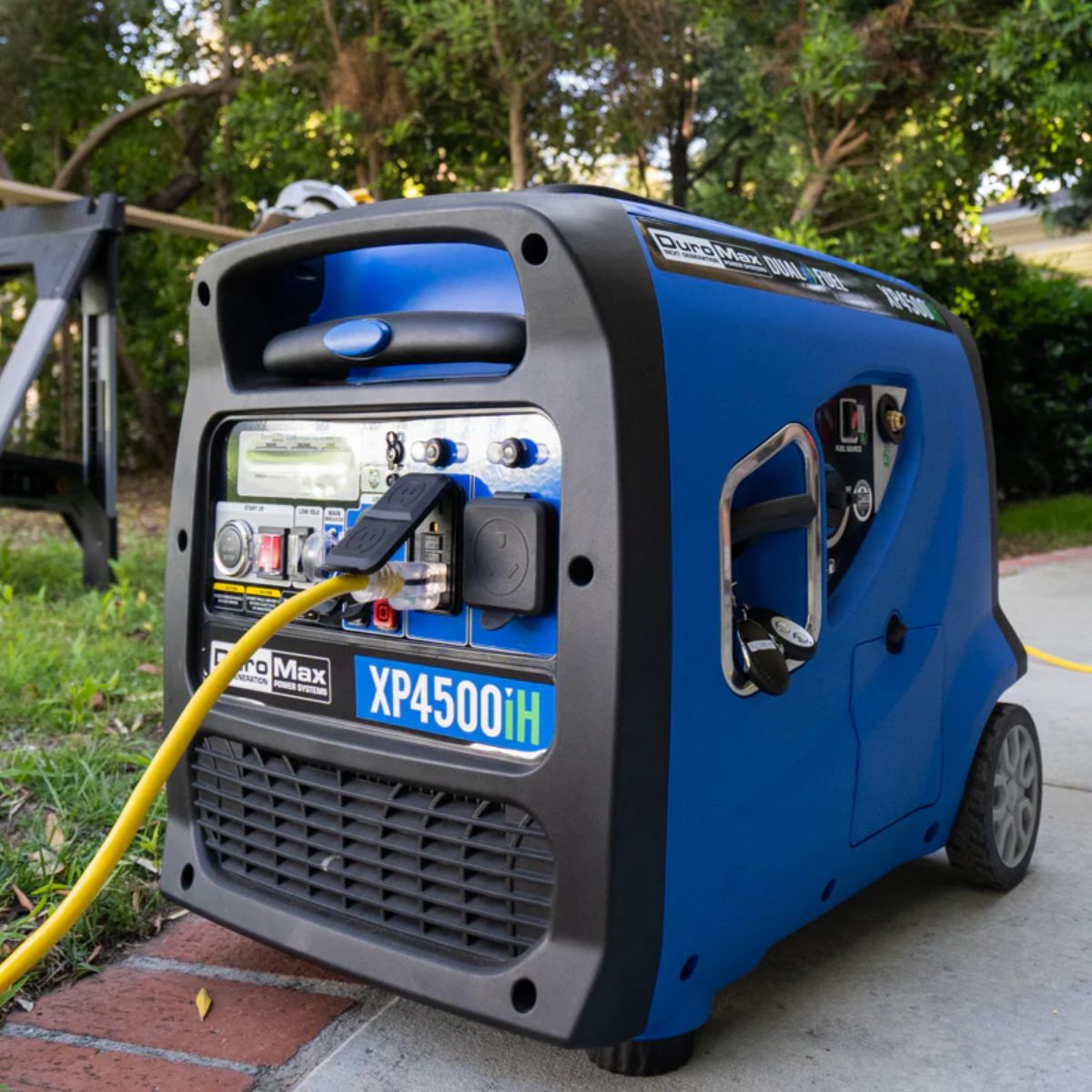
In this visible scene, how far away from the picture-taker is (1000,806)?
2.08 m

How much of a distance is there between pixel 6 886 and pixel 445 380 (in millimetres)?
1206

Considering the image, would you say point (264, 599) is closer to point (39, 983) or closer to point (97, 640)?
point (39, 983)

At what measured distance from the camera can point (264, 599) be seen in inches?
64.2

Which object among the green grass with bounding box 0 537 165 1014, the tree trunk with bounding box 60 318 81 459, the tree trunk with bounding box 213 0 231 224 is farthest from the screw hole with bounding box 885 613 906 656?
the tree trunk with bounding box 60 318 81 459

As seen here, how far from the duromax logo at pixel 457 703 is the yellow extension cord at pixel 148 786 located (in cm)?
14

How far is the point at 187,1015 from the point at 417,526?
0.80 m

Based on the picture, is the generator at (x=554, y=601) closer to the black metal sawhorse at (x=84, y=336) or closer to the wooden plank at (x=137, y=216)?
the black metal sawhorse at (x=84, y=336)

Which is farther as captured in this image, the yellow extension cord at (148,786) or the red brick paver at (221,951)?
the red brick paver at (221,951)

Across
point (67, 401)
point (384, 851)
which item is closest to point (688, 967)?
point (384, 851)

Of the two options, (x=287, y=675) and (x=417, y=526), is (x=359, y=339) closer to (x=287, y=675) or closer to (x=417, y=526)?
(x=417, y=526)

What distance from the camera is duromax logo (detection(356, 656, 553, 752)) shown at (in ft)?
4.35

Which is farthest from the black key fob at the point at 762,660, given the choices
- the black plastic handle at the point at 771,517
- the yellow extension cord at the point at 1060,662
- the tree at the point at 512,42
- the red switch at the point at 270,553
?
the tree at the point at 512,42

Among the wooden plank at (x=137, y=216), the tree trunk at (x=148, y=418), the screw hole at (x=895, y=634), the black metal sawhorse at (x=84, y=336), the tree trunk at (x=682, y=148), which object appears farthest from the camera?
the tree trunk at (x=148, y=418)

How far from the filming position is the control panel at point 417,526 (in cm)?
132
